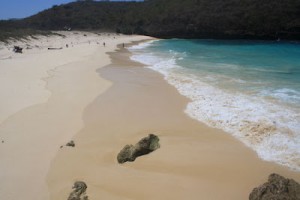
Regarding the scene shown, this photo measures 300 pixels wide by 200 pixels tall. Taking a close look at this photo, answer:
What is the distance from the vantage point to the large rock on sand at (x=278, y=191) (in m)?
5.08

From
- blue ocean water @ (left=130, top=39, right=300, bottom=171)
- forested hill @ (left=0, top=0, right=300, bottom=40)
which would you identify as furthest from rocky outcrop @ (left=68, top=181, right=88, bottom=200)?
forested hill @ (left=0, top=0, right=300, bottom=40)

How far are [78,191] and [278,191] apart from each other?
3585 millimetres

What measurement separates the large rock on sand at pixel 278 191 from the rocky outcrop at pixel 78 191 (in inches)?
121

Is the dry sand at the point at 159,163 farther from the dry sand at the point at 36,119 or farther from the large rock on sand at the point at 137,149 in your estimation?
the dry sand at the point at 36,119

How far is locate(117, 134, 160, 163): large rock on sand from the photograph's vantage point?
7.41m

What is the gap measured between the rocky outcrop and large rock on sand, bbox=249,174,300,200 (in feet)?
10.1

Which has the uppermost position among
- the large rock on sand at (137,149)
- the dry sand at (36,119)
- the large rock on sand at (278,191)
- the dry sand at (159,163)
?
the large rock on sand at (278,191)

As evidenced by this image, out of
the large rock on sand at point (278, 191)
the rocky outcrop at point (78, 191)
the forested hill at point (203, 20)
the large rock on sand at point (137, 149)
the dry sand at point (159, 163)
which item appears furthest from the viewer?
the forested hill at point (203, 20)

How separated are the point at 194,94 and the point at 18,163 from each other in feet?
27.8

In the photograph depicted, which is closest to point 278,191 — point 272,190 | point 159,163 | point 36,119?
point 272,190

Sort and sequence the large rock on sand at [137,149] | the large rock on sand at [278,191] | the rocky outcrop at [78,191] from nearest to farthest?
the large rock on sand at [278,191] < the rocky outcrop at [78,191] < the large rock on sand at [137,149]

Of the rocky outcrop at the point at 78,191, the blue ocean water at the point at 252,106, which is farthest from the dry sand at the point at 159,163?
the blue ocean water at the point at 252,106

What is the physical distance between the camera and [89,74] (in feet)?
64.0

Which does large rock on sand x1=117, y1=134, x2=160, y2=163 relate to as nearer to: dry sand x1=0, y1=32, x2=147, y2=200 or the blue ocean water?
dry sand x1=0, y1=32, x2=147, y2=200
